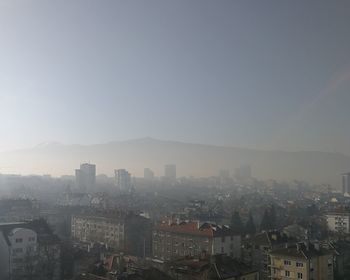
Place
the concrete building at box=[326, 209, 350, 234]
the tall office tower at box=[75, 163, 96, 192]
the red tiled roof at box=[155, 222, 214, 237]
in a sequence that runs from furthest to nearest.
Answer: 1. the tall office tower at box=[75, 163, 96, 192]
2. the concrete building at box=[326, 209, 350, 234]
3. the red tiled roof at box=[155, 222, 214, 237]

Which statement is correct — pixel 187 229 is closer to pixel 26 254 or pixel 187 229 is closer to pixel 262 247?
pixel 262 247

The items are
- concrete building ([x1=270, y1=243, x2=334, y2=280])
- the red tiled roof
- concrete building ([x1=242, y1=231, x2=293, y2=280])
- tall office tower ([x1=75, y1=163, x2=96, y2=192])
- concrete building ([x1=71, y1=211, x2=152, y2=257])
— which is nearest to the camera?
concrete building ([x1=270, y1=243, x2=334, y2=280])

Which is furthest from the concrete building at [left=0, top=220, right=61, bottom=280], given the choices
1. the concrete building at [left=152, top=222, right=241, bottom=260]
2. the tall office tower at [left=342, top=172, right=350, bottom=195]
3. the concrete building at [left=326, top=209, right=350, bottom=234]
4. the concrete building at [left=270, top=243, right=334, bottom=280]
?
the tall office tower at [left=342, top=172, right=350, bottom=195]

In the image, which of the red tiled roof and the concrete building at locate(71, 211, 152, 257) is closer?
the red tiled roof

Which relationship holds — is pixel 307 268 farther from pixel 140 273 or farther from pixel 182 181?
pixel 182 181

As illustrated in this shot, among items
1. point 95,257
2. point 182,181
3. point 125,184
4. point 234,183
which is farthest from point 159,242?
point 125,184

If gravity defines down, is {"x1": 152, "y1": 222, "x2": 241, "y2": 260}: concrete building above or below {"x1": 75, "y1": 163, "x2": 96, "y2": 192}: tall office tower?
below

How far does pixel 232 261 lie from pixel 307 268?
1.55 meters

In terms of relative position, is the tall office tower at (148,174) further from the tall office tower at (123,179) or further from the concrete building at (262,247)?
the concrete building at (262,247)

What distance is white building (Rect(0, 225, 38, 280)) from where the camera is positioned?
35.0 ft

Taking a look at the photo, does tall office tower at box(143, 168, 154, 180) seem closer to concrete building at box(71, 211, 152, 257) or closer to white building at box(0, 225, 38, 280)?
concrete building at box(71, 211, 152, 257)

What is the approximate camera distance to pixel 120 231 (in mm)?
17891

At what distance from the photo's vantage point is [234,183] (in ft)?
171

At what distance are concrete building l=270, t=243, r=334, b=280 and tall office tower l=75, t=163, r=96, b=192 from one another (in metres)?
46.8
